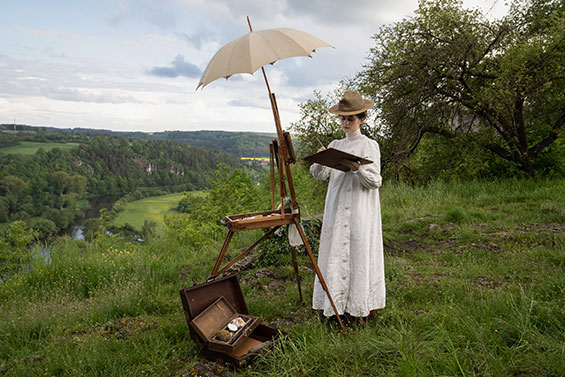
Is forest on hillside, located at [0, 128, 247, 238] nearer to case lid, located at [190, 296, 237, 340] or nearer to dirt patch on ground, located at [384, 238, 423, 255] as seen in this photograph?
dirt patch on ground, located at [384, 238, 423, 255]

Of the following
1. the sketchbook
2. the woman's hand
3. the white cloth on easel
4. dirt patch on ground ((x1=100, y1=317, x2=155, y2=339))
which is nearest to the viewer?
the sketchbook

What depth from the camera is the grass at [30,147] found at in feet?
302

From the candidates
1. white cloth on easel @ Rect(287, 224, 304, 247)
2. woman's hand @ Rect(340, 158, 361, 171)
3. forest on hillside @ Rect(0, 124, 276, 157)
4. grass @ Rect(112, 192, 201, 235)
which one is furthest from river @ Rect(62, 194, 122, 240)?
woman's hand @ Rect(340, 158, 361, 171)

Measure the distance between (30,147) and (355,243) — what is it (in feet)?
390

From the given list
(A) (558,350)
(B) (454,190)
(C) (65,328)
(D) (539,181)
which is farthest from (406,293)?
(D) (539,181)

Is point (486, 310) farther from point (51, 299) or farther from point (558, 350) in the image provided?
point (51, 299)

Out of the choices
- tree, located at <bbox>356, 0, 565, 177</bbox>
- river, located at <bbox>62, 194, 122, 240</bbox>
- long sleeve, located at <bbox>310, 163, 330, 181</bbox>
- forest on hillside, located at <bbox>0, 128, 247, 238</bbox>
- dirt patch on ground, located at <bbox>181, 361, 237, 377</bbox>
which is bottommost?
river, located at <bbox>62, 194, 122, 240</bbox>

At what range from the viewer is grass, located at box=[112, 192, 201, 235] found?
64.7 metres

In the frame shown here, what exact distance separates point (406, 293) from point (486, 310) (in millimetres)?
1128

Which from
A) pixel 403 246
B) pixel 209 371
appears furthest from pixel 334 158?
pixel 403 246

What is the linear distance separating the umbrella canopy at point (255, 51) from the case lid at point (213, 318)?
2.16 meters

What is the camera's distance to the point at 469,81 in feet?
38.9

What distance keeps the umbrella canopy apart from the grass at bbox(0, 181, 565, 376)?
7.61 ft

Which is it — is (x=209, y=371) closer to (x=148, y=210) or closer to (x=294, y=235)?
(x=294, y=235)
